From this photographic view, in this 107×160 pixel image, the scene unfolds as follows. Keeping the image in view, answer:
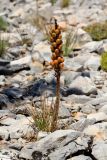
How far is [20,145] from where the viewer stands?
5254mm

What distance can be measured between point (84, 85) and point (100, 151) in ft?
9.21

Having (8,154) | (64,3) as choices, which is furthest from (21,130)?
(64,3)

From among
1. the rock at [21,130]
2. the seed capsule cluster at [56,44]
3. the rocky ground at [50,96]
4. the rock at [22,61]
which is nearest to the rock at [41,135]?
the rocky ground at [50,96]

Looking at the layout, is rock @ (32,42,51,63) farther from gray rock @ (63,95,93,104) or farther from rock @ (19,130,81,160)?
rock @ (19,130,81,160)

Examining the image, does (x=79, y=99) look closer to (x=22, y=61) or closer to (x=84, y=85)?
(x=84, y=85)

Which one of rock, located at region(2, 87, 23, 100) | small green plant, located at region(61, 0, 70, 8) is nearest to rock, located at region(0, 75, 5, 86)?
rock, located at region(2, 87, 23, 100)

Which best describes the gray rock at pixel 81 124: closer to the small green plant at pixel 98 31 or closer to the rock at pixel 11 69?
the rock at pixel 11 69

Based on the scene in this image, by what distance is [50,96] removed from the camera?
7.18m

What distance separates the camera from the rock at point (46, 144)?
4.92m

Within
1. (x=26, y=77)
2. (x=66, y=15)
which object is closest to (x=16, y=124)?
(x=26, y=77)

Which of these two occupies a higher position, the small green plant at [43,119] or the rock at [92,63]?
the small green plant at [43,119]

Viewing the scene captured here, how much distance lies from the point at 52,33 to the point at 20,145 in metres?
1.27

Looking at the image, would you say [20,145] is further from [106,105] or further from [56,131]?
[106,105]

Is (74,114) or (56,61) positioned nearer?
(56,61)
